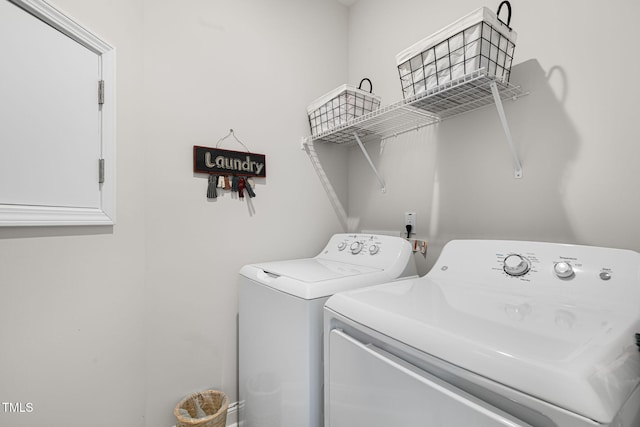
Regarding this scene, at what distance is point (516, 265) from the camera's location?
1.03m

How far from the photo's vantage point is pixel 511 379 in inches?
20.4

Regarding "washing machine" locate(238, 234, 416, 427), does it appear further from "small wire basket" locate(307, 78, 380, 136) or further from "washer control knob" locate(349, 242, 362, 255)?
"small wire basket" locate(307, 78, 380, 136)

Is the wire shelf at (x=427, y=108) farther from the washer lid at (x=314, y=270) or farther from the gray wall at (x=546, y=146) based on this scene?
the washer lid at (x=314, y=270)

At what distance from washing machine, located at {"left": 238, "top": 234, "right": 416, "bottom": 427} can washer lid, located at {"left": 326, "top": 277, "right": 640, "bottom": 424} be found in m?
0.17

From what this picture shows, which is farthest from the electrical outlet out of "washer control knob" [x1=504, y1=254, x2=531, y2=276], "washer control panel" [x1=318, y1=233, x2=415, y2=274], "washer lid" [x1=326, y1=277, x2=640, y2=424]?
"washer lid" [x1=326, y1=277, x2=640, y2=424]

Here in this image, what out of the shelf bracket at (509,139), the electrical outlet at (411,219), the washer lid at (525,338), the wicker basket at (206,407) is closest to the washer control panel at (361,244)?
the electrical outlet at (411,219)

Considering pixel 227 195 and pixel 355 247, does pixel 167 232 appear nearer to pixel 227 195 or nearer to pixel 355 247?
pixel 227 195

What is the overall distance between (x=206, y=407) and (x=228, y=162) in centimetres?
125

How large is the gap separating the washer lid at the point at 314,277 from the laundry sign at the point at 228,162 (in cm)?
53

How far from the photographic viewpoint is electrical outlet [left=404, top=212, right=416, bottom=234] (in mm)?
1688

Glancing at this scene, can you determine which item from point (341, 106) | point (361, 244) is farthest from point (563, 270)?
point (341, 106)

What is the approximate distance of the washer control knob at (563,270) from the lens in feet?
3.05

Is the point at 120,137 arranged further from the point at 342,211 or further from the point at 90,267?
the point at 342,211

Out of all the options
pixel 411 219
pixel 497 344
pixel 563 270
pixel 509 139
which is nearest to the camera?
pixel 497 344
